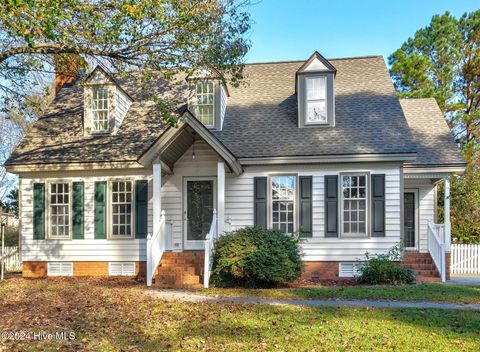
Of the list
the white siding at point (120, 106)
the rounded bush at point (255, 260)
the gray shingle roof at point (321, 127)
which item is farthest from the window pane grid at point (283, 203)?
the white siding at point (120, 106)

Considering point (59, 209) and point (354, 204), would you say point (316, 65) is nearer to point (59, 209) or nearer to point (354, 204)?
point (354, 204)

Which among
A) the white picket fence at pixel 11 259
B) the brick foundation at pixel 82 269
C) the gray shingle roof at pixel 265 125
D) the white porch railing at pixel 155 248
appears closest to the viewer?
the white porch railing at pixel 155 248

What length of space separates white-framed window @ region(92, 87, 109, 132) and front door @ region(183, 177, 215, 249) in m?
3.58

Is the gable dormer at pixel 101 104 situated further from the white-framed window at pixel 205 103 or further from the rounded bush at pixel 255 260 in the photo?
the rounded bush at pixel 255 260

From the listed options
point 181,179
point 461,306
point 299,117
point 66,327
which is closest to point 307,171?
point 299,117

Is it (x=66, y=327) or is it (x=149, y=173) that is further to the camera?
(x=149, y=173)

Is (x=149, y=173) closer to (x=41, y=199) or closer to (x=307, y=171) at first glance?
(x=41, y=199)

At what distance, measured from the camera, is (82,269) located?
1329cm

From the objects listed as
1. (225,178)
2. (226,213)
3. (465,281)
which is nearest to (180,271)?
(226,213)

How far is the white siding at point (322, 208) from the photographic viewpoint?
1224cm

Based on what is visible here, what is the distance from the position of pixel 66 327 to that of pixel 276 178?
25.4 ft

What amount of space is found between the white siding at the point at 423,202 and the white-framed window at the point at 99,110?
10.3 metres

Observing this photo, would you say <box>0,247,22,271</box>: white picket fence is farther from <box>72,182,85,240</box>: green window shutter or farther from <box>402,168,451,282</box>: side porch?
<box>402,168,451,282</box>: side porch

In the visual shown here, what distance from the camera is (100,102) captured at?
14273mm
